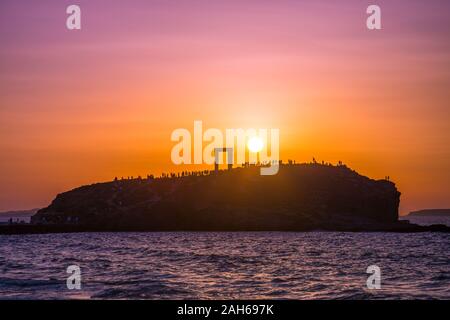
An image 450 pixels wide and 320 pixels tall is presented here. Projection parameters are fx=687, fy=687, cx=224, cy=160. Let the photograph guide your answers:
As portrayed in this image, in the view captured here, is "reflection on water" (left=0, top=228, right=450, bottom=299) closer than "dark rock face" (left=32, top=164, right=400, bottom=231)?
Yes

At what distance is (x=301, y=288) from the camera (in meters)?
37.2

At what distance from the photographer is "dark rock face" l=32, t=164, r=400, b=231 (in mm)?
171500

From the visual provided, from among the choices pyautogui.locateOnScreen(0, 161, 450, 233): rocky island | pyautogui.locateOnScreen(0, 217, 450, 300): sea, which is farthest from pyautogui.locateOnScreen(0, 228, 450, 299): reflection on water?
pyautogui.locateOnScreen(0, 161, 450, 233): rocky island

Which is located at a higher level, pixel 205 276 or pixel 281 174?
pixel 281 174

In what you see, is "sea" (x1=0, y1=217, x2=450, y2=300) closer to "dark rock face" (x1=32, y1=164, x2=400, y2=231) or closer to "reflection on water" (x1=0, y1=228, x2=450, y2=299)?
"reflection on water" (x1=0, y1=228, x2=450, y2=299)

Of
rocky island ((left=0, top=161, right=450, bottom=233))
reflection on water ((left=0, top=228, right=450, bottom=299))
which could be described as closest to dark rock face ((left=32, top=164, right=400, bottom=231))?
rocky island ((left=0, top=161, right=450, bottom=233))

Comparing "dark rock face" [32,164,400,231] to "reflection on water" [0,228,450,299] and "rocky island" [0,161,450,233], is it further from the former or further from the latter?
"reflection on water" [0,228,450,299]

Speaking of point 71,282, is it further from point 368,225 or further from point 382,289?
point 368,225

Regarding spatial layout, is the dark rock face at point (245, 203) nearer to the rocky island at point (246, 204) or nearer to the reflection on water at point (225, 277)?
the rocky island at point (246, 204)

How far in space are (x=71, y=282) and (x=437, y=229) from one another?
138222mm

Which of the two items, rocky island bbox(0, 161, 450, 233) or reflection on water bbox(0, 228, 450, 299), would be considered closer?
reflection on water bbox(0, 228, 450, 299)

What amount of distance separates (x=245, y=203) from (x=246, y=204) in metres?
0.60

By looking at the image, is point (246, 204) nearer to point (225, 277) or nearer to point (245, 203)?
point (245, 203)

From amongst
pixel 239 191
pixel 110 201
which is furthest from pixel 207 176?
pixel 110 201
